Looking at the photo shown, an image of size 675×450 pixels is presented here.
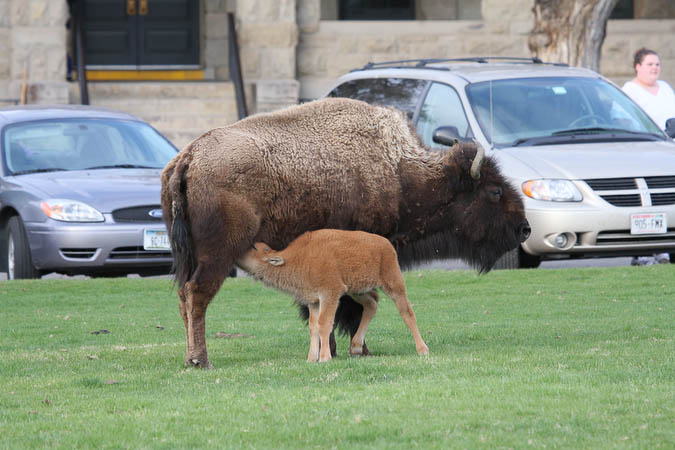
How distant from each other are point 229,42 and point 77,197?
10696 millimetres

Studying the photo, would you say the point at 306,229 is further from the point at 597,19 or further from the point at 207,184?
the point at 597,19

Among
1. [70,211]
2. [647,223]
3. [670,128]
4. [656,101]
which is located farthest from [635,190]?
[70,211]

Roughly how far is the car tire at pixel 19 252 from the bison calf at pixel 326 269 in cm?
537

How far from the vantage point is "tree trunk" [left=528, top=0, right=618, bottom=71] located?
1861 cm

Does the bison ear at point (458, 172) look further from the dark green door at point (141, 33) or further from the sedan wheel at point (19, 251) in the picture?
the dark green door at point (141, 33)

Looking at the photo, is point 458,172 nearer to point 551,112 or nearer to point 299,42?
point 551,112

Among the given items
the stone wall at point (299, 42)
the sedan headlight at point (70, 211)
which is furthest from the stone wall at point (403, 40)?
the sedan headlight at point (70, 211)

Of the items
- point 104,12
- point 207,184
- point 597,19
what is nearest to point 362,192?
point 207,184

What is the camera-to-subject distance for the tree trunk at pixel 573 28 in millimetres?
18609

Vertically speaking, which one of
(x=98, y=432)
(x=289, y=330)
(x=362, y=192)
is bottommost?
(x=289, y=330)

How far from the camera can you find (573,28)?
Answer: 1872 centimetres

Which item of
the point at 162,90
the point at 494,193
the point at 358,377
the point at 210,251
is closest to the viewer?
the point at 358,377

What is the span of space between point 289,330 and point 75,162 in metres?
4.74

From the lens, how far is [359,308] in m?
8.34
